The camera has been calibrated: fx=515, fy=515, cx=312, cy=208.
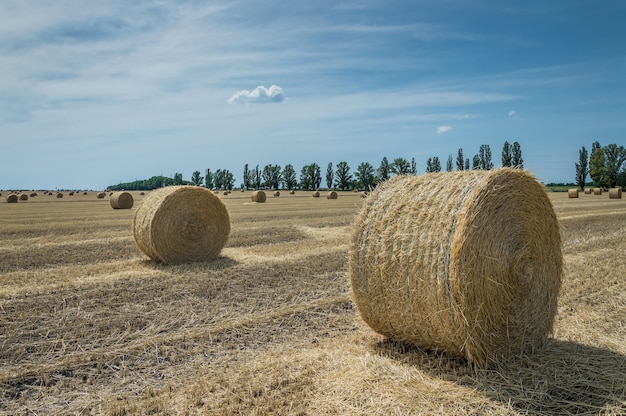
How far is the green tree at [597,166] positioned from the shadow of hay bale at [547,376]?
83.3 meters

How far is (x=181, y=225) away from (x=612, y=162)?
83839mm

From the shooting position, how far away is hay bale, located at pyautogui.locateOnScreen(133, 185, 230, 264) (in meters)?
11.1

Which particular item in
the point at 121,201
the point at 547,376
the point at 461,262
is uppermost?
the point at 121,201

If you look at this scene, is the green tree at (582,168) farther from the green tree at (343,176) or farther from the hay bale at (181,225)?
the hay bale at (181,225)

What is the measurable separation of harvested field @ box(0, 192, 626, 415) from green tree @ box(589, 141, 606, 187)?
255 ft

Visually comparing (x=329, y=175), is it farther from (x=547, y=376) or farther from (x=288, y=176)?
(x=547, y=376)

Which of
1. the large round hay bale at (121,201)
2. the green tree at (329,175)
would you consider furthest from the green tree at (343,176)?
the large round hay bale at (121,201)

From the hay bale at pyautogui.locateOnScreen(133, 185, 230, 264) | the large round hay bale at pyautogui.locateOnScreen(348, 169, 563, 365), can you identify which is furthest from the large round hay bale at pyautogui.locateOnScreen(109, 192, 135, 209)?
the large round hay bale at pyautogui.locateOnScreen(348, 169, 563, 365)

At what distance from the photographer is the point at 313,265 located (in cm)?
1030

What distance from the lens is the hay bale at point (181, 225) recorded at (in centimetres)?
1105

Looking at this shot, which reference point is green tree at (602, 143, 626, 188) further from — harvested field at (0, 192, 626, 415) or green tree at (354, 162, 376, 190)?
harvested field at (0, 192, 626, 415)

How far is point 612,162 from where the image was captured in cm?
7906

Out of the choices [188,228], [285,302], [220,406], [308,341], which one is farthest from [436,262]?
[188,228]

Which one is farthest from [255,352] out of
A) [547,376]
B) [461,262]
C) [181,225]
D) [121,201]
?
[121,201]
